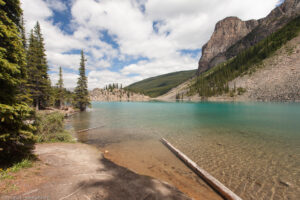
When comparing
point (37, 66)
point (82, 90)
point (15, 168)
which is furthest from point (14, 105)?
point (82, 90)

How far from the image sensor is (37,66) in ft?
123

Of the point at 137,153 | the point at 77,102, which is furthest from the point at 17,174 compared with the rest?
the point at 77,102

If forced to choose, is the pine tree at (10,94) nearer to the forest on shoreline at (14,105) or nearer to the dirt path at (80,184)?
the forest on shoreline at (14,105)

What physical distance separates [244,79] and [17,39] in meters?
156

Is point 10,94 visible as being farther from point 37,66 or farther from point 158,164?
point 37,66

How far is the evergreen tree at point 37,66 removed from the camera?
34.6 metres

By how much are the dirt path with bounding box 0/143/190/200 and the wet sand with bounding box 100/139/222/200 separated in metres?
1.48

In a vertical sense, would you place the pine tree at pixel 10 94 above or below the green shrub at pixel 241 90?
below

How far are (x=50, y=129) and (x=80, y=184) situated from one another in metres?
12.0

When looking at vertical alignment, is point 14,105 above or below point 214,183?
above

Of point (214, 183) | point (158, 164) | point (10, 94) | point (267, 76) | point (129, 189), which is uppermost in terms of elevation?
point (267, 76)

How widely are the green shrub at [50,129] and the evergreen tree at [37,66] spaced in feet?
86.0

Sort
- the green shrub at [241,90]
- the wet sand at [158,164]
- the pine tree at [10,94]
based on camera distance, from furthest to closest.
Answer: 1. the green shrub at [241,90]
2. the wet sand at [158,164]
3. the pine tree at [10,94]

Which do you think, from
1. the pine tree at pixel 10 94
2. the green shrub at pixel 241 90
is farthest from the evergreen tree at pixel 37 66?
the green shrub at pixel 241 90
